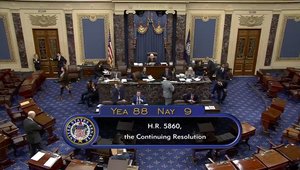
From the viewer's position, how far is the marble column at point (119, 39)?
1590 cm

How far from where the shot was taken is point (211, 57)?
56.3 feet

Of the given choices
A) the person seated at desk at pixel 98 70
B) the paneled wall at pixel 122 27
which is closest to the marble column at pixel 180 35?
the paneled wall at pixel 122 27

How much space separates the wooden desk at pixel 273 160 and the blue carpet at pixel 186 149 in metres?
1.50

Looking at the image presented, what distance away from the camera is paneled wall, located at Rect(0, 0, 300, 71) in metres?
15.7

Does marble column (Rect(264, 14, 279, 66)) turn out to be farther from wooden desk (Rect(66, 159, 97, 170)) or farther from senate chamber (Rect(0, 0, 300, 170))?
wooden desk (Rect(66, 159, 97, 170))

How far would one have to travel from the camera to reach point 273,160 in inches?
338

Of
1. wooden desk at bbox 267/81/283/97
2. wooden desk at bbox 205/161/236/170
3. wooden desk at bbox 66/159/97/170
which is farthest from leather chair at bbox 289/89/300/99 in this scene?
wooden desk at bbox 66/159/97/170

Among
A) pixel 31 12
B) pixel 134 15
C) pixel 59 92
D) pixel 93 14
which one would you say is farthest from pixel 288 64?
pixel 31 12

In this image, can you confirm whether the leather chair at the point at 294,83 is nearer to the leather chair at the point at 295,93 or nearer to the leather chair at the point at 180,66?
the leather chair at the point at 295,93

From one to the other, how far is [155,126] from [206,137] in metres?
0.59

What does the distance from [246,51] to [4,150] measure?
13.0 m

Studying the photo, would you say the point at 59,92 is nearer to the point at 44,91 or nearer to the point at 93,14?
the point at 44,91

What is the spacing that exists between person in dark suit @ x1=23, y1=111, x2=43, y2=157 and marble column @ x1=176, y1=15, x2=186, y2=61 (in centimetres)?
Result: 920

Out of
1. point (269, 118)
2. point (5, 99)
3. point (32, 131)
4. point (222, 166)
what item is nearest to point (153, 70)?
point (269, 118)
